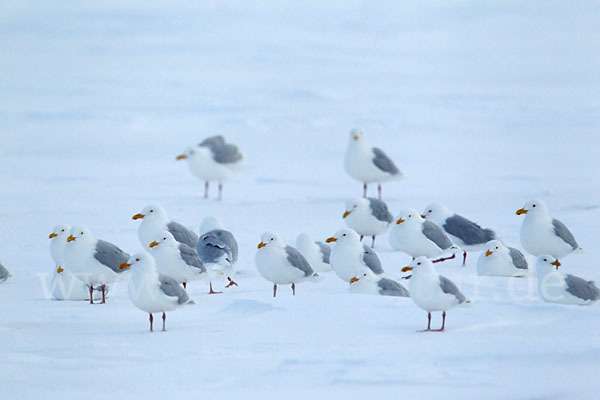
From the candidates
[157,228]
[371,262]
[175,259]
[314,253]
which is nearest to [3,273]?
[157,228]

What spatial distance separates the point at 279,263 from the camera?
26.2ft

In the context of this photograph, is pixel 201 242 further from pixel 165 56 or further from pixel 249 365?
pixel 165 56

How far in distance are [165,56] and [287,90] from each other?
6950 mm

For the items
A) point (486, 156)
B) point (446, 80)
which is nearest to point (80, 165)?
point (486, 156)

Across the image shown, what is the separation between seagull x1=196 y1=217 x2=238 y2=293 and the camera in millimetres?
8391

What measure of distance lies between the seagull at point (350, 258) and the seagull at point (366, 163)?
4209 mm

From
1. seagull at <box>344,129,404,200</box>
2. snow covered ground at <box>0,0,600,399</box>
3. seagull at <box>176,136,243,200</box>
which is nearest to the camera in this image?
snow covered ground at <box>0,0,600,399</box>

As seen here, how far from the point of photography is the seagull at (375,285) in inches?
308

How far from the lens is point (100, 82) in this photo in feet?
94.0

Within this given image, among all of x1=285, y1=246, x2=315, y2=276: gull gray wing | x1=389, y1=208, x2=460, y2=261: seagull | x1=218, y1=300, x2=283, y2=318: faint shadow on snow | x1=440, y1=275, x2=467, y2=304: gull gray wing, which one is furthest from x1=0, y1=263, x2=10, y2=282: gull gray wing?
x1=440, y1=275, x2=467, y2=304: gull gray wing

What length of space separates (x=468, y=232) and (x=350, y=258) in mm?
1661

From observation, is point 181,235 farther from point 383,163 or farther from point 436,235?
point 383,163

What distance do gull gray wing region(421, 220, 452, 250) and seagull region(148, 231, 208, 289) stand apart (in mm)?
2265

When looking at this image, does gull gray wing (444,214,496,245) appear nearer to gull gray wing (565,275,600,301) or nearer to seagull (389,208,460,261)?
seagull (389,208,460,261)
